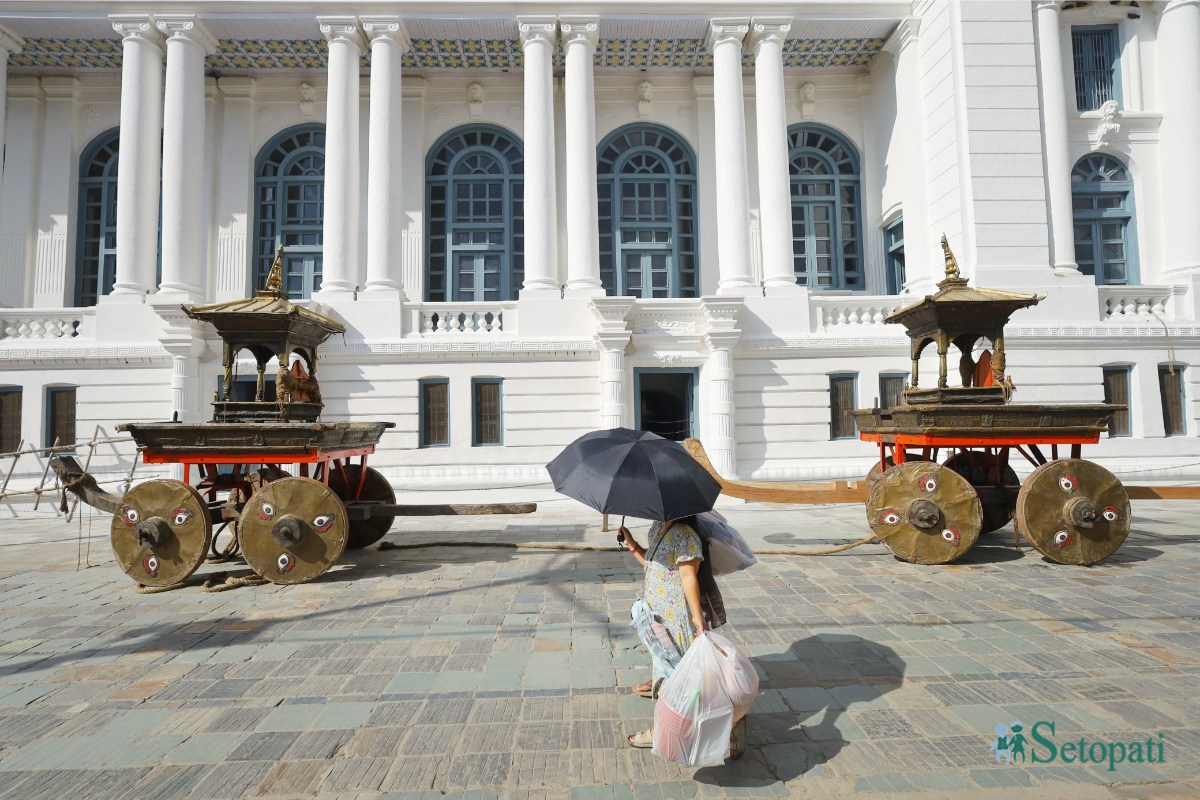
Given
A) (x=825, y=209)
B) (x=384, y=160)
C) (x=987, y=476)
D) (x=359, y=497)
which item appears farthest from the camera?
(x=825, y=209)

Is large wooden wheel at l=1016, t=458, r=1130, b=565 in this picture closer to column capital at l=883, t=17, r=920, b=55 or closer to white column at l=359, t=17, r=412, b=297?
white column at l=359, t=17, r=412, b=297

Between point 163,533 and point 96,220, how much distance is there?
54.1ft

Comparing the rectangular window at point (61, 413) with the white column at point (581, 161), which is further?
the white column at point (581, 161)

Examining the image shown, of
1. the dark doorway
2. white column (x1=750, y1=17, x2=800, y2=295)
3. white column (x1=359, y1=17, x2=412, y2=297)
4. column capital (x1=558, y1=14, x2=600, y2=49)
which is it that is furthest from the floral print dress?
column capital (x1=558, y1=14, x2=600, y2=49)

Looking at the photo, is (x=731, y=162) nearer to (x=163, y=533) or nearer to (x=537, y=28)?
(x=537, y=28)

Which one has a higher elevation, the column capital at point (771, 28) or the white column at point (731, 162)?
the column capital at point (771, 28)

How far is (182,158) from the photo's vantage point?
14.8 metres

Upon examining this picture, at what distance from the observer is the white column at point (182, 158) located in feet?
48.2

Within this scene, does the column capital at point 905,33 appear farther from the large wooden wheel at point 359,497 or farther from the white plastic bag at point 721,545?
the white plastic bag at point 721,545

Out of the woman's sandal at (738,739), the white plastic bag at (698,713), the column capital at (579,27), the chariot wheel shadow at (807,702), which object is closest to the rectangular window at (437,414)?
the column capital at (579,27)

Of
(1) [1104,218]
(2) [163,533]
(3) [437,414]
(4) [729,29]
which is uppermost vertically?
(4) [729,29]

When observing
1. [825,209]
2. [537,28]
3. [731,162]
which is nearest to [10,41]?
[537,28]

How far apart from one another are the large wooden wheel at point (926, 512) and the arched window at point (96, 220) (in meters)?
20.3

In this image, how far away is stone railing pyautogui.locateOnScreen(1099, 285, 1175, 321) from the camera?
14.5 m
